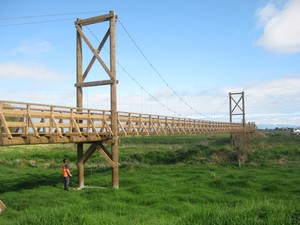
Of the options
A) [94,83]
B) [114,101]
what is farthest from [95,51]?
[114,101]

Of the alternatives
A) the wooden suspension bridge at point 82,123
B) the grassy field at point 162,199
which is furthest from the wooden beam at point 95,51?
the grassy field at point 162,199

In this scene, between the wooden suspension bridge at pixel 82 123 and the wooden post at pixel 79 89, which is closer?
the wooden suspension bridge at pixel 82 123

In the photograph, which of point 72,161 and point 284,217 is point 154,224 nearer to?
point 284,217

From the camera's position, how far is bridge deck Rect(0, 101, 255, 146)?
1051cm

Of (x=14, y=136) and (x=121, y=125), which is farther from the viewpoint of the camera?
(x=121, y=125)

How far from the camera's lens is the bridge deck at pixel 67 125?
34.5 feet

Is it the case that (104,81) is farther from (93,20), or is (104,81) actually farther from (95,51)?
(93,20)

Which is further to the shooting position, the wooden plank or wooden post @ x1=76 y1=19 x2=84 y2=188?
wooden post @ x1=76 y1=19 x2=84 y2=188

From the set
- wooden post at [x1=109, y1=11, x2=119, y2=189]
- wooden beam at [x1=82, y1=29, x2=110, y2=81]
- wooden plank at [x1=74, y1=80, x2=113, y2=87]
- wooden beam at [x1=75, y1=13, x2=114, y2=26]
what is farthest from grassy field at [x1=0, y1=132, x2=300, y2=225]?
wooden beam at [x1=75, y1=13, x2=114, y2=26]

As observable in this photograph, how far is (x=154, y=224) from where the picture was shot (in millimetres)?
8203

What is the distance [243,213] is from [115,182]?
874cm

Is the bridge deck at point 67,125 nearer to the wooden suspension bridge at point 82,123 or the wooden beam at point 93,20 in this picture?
the wooden suspension bridge at point 82,123

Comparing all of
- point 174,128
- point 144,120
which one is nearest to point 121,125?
point 144,120

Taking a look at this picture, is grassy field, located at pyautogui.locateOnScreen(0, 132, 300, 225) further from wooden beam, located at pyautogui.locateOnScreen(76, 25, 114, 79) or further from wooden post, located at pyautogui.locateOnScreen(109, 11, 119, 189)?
wooden beam, located at pyautogui.locateOnScreen(76, 25, 114, 79)
